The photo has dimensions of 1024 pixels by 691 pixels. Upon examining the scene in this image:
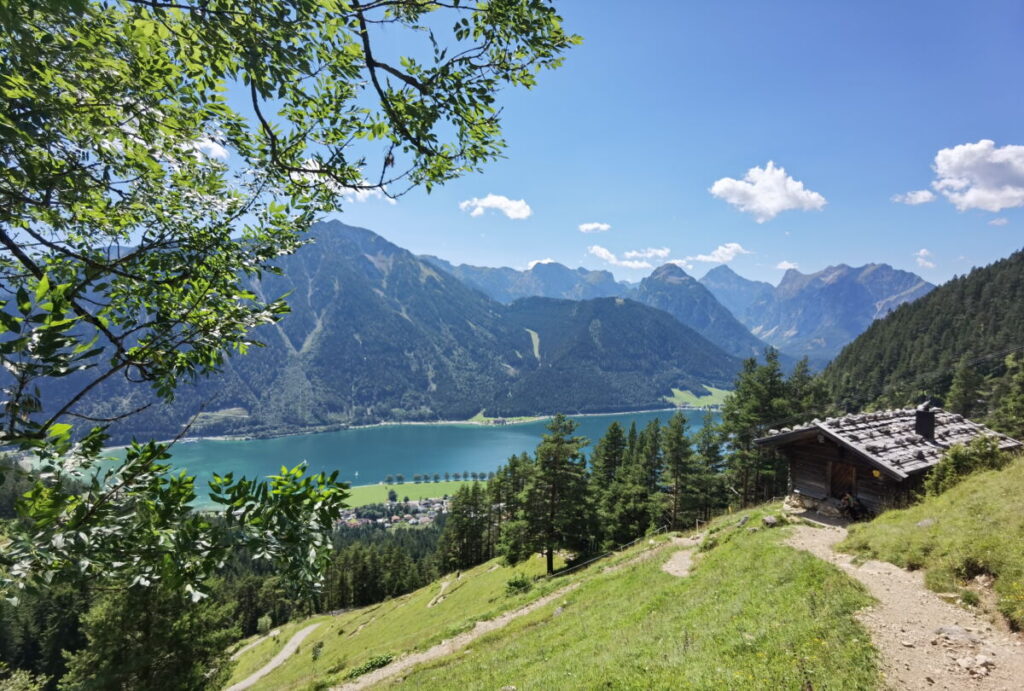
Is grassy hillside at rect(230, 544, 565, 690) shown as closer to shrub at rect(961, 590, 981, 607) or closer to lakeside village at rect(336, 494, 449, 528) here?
shrub at rect(961, 590, 981, 607)

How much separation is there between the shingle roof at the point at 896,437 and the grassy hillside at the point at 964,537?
3.36 m

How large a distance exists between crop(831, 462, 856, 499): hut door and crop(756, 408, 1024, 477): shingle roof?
2.00m

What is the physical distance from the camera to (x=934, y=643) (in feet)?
24.4

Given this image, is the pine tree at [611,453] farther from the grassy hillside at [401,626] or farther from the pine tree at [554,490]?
the pine tree at [554,490]

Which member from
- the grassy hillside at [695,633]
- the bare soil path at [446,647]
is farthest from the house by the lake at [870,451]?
the bare soil path at [446,647]

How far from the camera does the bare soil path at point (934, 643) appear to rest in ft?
21.6

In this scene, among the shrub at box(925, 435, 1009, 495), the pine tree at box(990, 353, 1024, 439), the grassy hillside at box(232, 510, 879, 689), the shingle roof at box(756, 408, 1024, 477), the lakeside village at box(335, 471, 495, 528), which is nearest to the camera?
the grassy hillside at box(232, 510, 879, 689)

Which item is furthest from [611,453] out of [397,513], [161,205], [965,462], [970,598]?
[397,513]

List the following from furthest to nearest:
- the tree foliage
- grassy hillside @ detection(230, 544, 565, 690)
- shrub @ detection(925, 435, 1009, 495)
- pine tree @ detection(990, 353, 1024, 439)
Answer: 1. pine tree @ detection(990, 353, 1024, 439)
2. grassy hillside @ detection(230, 544, 565, 690)
3. shrub @ detection(925, 435, 1009, 495)
4. the tree foliage

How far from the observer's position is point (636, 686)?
8195 mm

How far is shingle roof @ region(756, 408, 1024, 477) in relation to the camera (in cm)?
1809

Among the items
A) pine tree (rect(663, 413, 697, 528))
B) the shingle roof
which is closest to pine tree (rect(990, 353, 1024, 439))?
pine tree (rect(663, 413, 697, 528))

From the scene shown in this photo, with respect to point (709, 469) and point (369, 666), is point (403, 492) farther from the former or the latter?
point (369, 666)

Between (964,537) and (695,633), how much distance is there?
21.4ft
